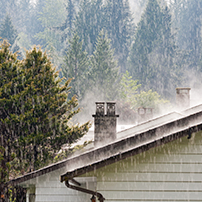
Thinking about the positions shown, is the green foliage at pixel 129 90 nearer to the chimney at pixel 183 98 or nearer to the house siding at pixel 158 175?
the chimney at pixel 183 98

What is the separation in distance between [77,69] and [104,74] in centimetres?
433

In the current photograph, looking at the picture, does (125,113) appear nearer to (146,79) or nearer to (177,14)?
(146,79)

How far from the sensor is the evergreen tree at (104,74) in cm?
5372

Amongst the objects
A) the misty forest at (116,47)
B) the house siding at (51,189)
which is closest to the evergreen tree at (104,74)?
the misty forest at (116,47)

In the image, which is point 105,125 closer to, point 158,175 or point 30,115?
point 158,175

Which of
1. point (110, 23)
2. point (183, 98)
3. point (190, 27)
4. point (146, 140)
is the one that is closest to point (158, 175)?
point (146, 140)

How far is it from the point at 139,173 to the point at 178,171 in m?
0.51

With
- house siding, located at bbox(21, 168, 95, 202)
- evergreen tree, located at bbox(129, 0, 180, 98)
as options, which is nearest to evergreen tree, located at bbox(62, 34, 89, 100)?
evergreen tree, located at bbox(129, 0, 180, 98)

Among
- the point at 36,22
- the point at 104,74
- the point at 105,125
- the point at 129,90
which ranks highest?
the point at 36,22

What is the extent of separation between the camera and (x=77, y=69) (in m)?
55.2

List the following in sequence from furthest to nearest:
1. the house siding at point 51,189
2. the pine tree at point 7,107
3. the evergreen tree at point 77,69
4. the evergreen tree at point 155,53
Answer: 1. the evergreen tree at point 155,53
2. the evergreen tree at point 77,69
3. the pine tree at point 7,107
4. the house siding at point 51,189

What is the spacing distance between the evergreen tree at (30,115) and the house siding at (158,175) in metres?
7.72

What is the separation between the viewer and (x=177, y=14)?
8094cm

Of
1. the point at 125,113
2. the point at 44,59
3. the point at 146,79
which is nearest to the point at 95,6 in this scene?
the point at 146,79
